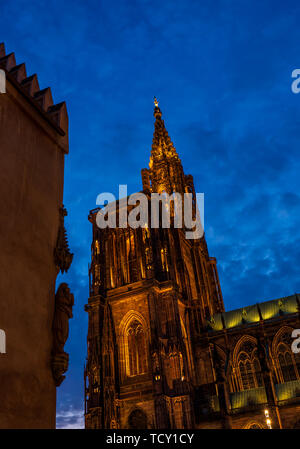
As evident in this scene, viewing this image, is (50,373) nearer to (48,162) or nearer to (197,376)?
(48,162)

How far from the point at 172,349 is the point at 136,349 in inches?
144

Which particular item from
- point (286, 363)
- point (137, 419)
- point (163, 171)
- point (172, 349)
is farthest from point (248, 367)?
point (163, 171)

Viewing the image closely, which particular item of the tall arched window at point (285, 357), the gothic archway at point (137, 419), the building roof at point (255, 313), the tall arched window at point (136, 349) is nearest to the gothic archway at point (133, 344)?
the tall arched window at point (136, 349)

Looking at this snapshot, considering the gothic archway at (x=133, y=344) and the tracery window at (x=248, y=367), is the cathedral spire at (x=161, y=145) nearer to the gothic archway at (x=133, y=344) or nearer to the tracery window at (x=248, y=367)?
the gothic archway at (x=133, y=344)

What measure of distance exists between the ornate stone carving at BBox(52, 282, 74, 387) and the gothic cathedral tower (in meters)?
24.9

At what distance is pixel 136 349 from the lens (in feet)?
116

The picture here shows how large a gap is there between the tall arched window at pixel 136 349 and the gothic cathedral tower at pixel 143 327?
0.25 feet

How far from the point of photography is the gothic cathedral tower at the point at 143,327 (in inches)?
1257

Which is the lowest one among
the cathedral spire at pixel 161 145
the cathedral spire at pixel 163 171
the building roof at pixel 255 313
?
the building roof at pixel 255 313

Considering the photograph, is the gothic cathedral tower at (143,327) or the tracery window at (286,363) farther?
the tracery window at (286,363)

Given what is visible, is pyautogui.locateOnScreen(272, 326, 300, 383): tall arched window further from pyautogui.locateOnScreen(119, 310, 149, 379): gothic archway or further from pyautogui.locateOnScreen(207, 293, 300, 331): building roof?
pyautogui.locateOnScreen(119, 310, 149, 379): gothic archway

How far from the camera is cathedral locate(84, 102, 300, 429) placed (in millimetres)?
31641

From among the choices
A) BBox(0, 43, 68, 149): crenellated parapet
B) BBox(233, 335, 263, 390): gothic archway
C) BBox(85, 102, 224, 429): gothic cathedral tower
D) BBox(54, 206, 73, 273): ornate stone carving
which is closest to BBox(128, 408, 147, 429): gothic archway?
BBox(85, 102, 224, 429): gothic cathedral tower

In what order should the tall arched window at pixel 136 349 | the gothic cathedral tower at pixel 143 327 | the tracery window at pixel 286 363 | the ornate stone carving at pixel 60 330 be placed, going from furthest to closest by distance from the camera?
the tall arched window at pixel 136 349
the tracery window at pixel 286 363
the gothic cathedral tower at pixel 143 327
the ornate stone carving at pixel 60 330
